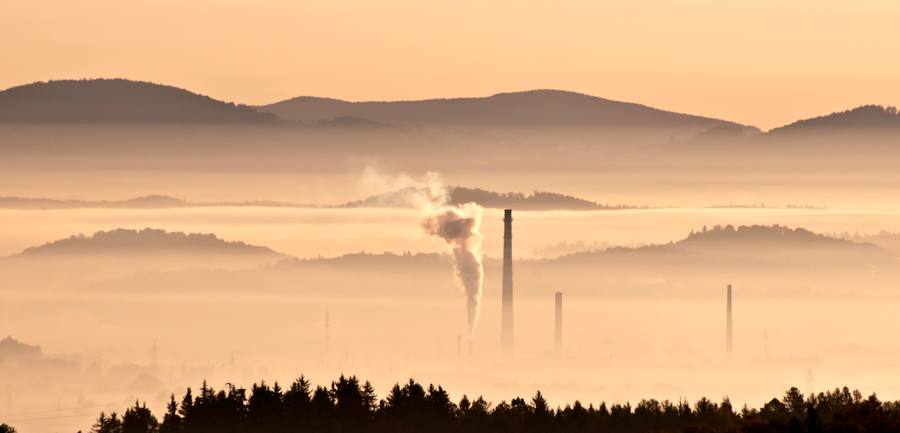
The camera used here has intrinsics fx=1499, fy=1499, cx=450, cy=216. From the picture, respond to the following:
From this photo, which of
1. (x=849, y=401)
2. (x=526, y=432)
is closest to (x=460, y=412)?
(x=526, y=432)

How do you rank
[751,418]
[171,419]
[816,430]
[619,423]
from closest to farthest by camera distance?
[816,430]
[751,418]
[171,419]
[619,423]

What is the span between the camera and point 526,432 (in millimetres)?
138375

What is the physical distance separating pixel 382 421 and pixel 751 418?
1736 inches

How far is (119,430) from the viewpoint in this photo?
133m

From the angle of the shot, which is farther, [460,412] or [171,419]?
[460,412]

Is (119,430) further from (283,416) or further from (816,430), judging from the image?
(816,430)

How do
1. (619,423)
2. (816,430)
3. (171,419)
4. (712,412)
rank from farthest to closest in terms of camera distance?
1. (712,412)
2. (619,423)
3. (171,419)
4. (816,430)

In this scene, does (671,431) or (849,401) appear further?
(849,401)

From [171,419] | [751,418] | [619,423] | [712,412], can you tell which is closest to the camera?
[751,418]

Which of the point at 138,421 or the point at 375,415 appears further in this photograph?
the point at 375,415

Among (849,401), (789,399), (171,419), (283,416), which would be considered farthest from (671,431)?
(171,419)

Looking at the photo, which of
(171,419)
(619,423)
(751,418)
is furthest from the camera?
(619,423)

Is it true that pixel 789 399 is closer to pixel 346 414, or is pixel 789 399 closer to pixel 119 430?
pixel 346 414

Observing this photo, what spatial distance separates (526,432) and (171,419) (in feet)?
106
